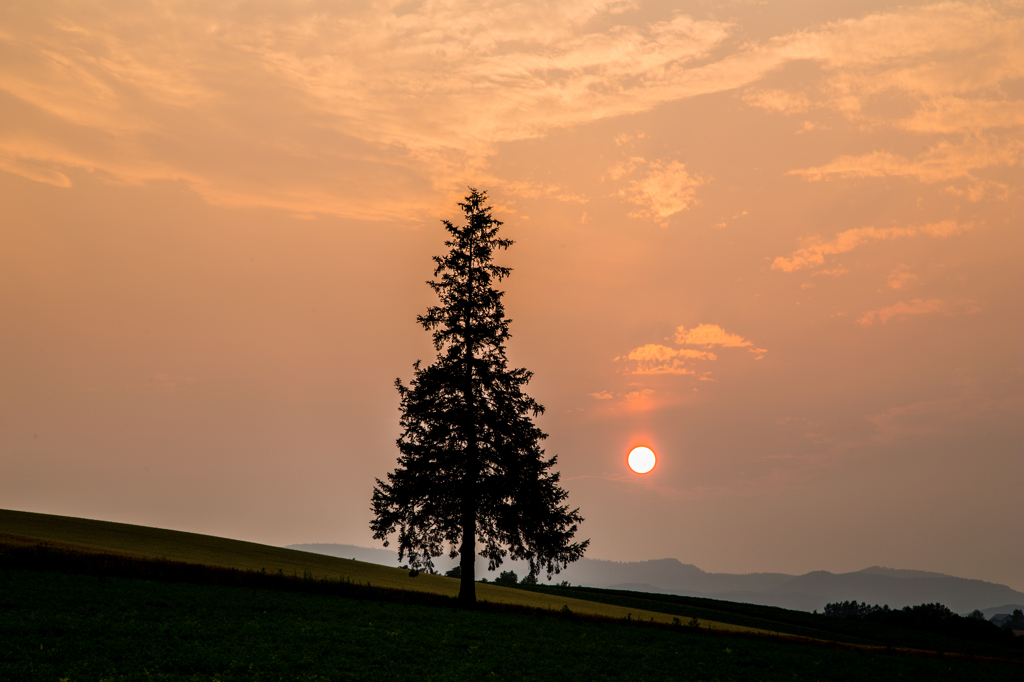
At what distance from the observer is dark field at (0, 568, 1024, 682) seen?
17.2 meters

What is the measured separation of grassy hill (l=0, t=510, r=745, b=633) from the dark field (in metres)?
7.63

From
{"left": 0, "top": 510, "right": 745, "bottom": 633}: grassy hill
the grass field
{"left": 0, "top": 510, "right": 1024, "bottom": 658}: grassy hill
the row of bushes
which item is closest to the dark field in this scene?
the grass field

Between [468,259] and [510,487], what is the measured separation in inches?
437

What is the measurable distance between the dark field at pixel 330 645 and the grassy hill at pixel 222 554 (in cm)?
763

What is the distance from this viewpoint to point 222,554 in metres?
40.2

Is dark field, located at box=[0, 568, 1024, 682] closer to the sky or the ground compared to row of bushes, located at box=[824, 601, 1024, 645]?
closer to the sky

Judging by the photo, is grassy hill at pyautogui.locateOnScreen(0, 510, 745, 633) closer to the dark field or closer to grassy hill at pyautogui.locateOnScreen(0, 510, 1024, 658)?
grassy hill at pyautogui.locateOnScreen(0, 510, 1024, 658)

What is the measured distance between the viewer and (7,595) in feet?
68.3

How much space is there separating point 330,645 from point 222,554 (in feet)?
76.8

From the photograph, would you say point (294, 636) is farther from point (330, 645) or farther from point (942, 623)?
point (942, 623)

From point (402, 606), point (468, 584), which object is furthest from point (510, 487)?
point (402, 606)

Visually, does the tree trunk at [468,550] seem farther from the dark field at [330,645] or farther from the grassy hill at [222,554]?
the grassy hill at [222,554]

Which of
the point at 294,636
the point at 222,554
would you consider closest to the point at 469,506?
the point at 294,636

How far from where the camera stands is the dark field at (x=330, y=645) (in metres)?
17.2
